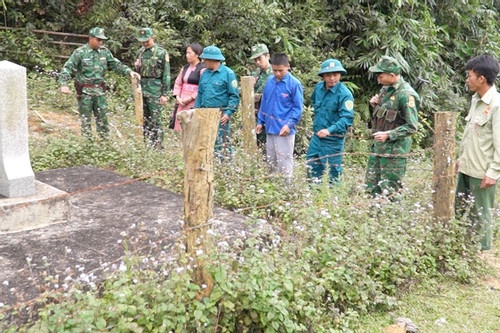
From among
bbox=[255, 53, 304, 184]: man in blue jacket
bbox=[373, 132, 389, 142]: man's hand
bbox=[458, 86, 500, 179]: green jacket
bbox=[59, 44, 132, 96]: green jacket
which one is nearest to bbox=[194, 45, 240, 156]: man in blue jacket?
bbox=[255, 53, 304, 184]: man in blue jacket

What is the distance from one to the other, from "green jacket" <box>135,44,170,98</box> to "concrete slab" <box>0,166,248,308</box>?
238 cm

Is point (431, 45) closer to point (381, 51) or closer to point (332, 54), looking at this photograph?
point (381, 51)

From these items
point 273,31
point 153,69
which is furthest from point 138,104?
point 273,31

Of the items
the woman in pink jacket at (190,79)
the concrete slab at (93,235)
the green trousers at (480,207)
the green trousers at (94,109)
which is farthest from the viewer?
the green trousers at (94,109)

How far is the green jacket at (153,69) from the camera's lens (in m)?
7.95

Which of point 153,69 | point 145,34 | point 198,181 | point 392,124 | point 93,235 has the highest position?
point 145,34

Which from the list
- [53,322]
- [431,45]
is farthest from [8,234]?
[431,45]

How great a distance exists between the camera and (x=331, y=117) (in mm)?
6078

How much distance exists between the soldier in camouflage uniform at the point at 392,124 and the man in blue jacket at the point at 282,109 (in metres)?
0.99

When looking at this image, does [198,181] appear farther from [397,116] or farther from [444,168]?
[397,116]

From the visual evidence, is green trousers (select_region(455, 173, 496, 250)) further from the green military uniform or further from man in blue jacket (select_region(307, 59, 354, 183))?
the green military uniform

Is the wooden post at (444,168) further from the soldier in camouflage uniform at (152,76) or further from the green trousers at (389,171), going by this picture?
the soldier in camouflage uniform at (152,76)

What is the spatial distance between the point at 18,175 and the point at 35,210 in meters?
0.34

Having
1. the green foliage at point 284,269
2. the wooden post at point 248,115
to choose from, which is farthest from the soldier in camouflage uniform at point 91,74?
the wooden post at point 248,115
